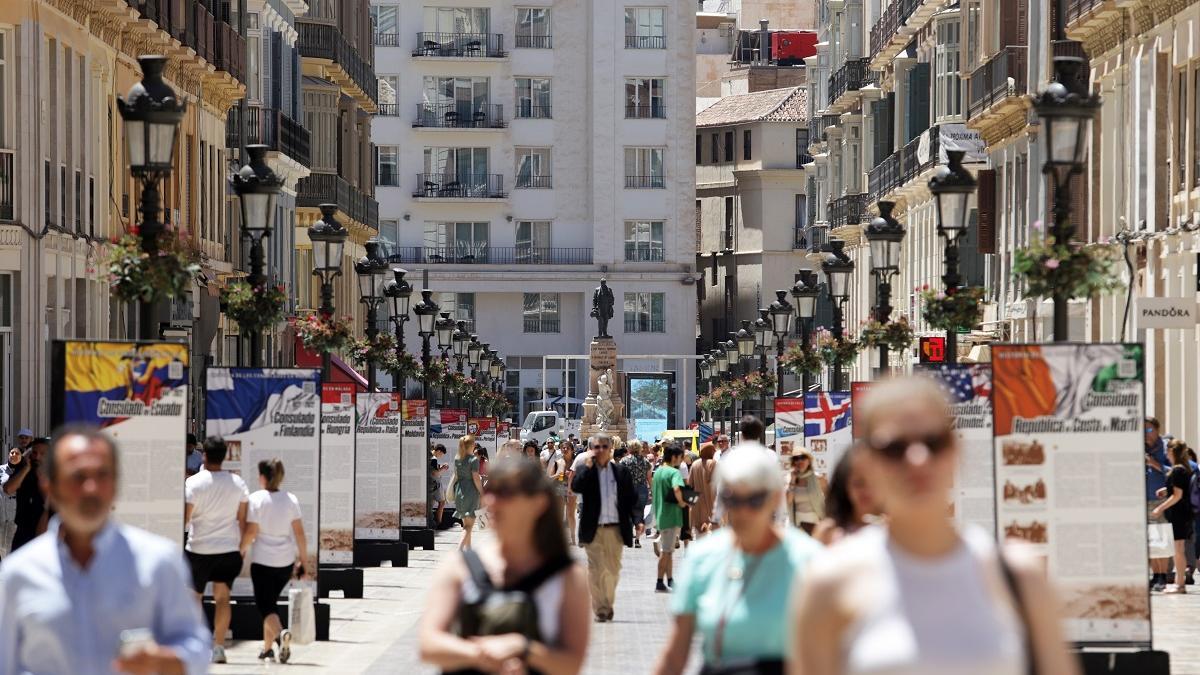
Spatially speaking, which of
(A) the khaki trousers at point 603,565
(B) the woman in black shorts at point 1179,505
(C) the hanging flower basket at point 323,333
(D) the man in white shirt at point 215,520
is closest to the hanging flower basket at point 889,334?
(B) the woman in black shorts at point 1179,505

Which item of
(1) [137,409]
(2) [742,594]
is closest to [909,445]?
(2) [742,594]

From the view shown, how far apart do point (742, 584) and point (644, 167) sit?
289ft

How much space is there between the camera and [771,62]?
114 meters

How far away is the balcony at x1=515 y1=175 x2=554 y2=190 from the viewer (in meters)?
96.4

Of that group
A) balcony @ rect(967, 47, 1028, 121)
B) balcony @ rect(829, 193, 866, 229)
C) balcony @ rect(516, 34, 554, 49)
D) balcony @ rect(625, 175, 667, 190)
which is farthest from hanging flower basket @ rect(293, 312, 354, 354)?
balcony @ rect(516, 34, 554, 49)

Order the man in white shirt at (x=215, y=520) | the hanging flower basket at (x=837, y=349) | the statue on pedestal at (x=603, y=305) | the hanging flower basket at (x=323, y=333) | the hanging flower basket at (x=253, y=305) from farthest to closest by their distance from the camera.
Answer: the statue on pedestal at (x=603, y=305) < the hanging flower basket at (x=837, y=349) < the hanging flower basket at (x=323, y=333) < the hanging flower basket at (x=253, y=305) < the man in white shirt at (x=215, y=520)

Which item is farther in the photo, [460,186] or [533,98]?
[533,98]

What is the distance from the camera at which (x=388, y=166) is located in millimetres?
96375

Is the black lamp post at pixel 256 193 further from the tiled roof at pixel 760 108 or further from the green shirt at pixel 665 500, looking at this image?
the tiled roof at pixel 760 108

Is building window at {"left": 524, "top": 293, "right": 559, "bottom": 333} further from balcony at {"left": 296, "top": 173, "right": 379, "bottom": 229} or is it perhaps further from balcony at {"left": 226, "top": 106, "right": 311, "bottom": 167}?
balcony at {"left": 226, "top": 106, "right": 311, "bottom": 167}

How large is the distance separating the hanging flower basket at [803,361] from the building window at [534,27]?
58.0 m

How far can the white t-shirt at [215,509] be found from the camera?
17484mm

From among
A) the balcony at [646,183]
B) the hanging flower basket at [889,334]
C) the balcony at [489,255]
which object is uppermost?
the balcony at [646,183]

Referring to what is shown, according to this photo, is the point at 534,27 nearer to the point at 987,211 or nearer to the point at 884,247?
the point at 987,211
